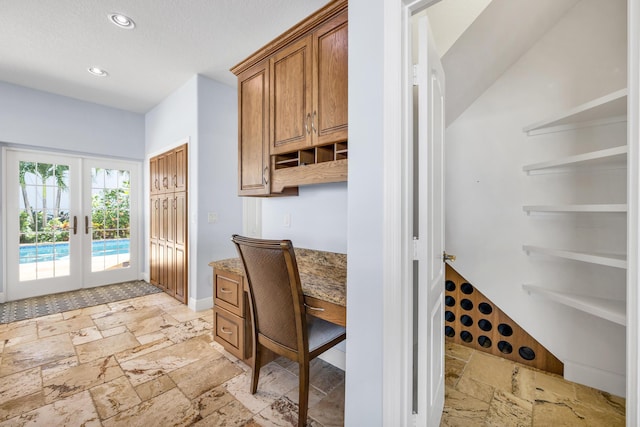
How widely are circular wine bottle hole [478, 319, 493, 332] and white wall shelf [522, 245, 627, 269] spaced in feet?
2.15

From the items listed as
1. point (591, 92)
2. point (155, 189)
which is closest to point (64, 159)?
point (155, 189)

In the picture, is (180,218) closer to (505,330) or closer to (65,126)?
(65,126)

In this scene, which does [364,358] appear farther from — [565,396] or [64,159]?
[64,159]

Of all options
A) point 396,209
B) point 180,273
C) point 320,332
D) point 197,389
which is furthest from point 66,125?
point 396,209

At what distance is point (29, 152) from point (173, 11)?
10.1 ft

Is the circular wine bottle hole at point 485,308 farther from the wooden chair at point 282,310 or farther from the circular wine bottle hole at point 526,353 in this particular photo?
the wooden chair at point 282,310

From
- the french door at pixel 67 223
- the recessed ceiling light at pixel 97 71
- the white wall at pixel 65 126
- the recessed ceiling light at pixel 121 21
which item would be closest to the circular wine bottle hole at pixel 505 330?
the recessed ceiling light at pixel 121 21

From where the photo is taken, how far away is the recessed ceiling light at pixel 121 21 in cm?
222

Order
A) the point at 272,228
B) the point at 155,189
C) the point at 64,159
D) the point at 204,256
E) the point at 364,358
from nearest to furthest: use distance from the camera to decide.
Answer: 1. the point at 364,358
2. the point at 272,228
3. the point at 204,256
4. the point at 64,159
5. the point at 155,189

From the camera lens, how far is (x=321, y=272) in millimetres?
1950

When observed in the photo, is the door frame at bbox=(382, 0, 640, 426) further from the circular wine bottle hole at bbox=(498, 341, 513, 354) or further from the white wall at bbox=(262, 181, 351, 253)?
the circular wine bottle hole at bbox=(498, 341, 513, 354)

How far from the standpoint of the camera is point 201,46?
8.71 ft

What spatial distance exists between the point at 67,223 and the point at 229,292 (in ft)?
11.1

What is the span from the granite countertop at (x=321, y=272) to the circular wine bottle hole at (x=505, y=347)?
1.44 meters
